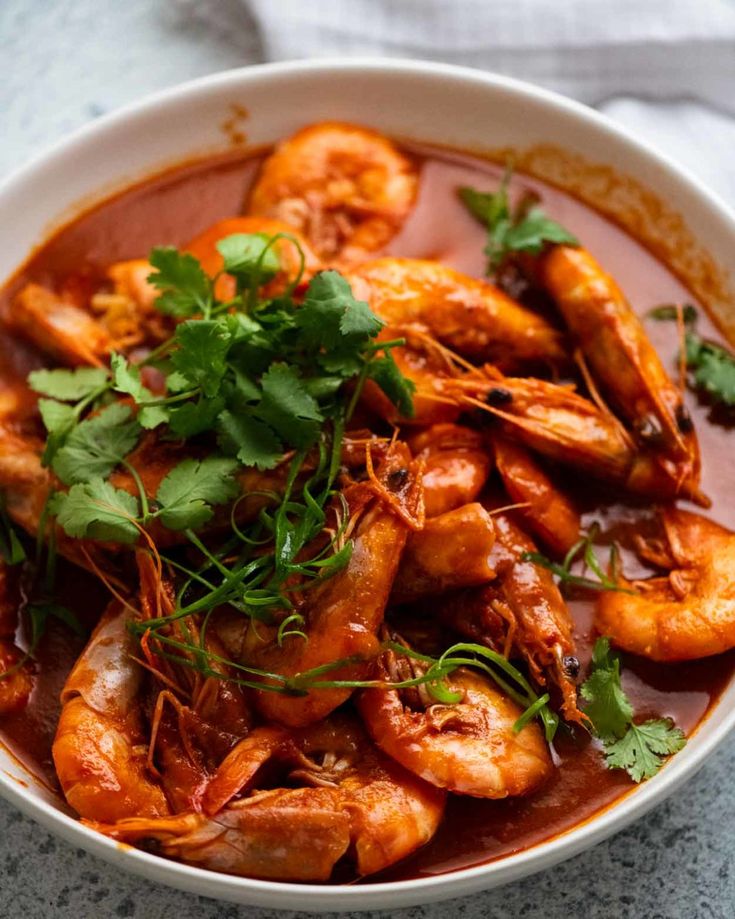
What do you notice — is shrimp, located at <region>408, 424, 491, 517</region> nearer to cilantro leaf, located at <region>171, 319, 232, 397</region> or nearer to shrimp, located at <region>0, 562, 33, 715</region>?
cilantro leaf, located at <region>171, 319, 232, 397</region>

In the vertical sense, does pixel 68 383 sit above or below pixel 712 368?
above

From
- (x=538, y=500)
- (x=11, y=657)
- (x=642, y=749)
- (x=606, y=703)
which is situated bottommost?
(x=642, y=749)

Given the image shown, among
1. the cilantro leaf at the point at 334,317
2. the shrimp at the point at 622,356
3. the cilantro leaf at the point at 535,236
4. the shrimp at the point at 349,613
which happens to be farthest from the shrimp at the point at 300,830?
the cilantro leaf at the point at 535,236

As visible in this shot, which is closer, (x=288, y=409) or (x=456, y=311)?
(x=288, y=409)

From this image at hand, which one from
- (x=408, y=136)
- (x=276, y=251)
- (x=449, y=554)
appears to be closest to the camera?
(x=449, y=554)

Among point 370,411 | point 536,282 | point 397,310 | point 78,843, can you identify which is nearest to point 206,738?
point 78,843

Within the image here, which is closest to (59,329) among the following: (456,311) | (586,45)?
→ (456,311)

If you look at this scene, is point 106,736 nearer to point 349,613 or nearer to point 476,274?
point 349,613

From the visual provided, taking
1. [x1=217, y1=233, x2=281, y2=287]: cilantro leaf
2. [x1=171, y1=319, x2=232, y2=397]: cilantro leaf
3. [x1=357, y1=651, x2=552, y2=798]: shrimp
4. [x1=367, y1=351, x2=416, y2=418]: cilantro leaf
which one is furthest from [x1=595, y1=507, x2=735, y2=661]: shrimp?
[x1=217, y1=233, x2=281, y2=287]: cilantro leaf
